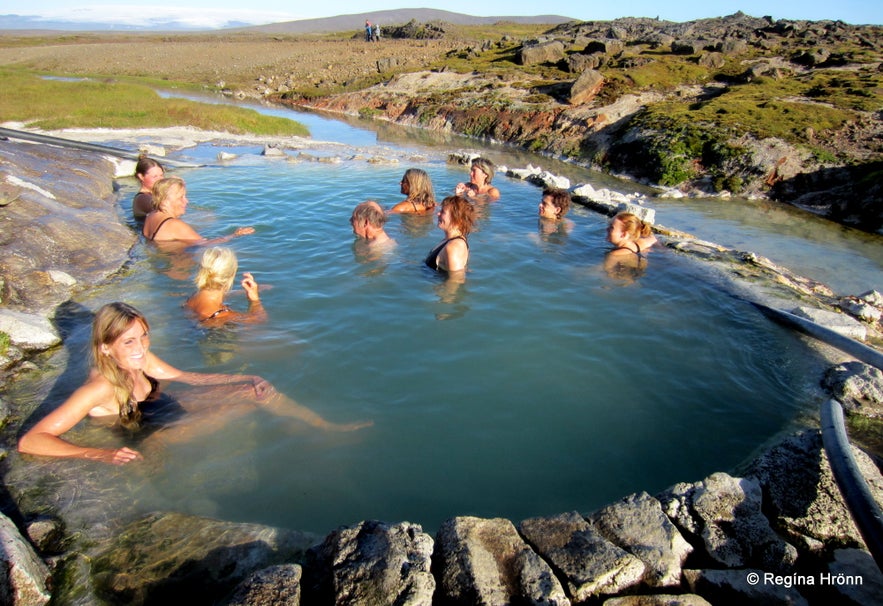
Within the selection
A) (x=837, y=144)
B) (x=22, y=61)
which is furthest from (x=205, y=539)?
(x=22, y=61)

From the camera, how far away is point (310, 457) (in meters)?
4.14

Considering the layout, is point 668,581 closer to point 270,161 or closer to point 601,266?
point 601,266

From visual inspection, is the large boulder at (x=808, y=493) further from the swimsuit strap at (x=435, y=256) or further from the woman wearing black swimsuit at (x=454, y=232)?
the swimsuit strap at (x=435, y=256)

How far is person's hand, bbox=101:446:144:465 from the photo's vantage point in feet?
12.6

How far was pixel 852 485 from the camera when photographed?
2.94m

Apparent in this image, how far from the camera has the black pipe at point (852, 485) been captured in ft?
8.54

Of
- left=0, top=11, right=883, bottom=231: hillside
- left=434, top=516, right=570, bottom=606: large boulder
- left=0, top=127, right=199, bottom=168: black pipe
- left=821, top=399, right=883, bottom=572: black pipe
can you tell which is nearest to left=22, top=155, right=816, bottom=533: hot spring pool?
left=434, top=516, right=570, bottom=606: large boulder

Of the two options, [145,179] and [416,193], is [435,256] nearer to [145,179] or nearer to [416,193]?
[416,193]

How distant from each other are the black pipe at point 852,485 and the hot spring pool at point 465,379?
2.74 ft

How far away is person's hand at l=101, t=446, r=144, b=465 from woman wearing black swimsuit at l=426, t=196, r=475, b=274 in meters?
4.71

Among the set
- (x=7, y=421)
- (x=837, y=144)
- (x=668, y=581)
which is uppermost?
(x=837, y=144)

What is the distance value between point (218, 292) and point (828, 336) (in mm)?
6854

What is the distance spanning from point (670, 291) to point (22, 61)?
2897 inches

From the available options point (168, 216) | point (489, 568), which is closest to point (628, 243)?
point (489, 568)
